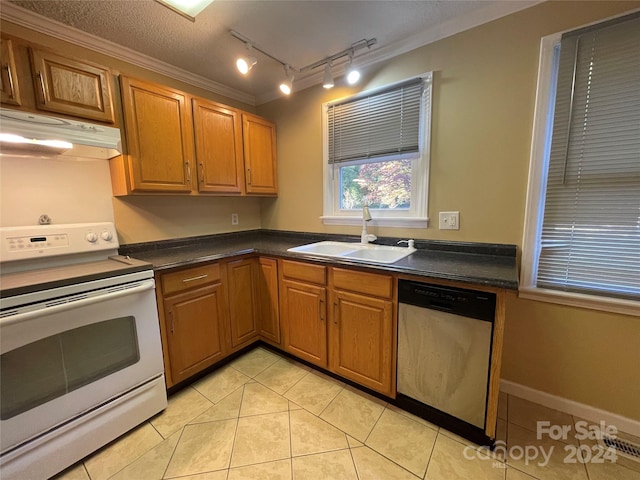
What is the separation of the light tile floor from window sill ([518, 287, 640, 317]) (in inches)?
27.3

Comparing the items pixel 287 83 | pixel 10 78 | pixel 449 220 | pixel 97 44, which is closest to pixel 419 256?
pixel 449 220

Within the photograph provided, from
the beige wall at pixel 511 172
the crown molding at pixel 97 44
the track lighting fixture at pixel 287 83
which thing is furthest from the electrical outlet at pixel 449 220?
the crown molding at pixel 97 44

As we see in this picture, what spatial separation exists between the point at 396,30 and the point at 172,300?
2326 mm

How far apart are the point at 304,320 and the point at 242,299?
57cm

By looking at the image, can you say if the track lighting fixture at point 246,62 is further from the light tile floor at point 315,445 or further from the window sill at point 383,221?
the light tile floor at point 315,445

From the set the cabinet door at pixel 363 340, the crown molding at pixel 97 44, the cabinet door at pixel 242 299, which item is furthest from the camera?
the cabinet door at pixel 242 299

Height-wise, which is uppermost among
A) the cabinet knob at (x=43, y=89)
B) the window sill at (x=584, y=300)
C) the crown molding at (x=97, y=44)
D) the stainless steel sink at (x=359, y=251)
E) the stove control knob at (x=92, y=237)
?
the crown molding at (x=97, y=44)

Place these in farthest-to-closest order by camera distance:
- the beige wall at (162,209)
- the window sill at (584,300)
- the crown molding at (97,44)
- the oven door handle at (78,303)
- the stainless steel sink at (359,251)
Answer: the stainless steel sink at (359,251) → the beige wall at (162,209) → the crown molding at (97,44) → the window sill at (584,300) → the oven door handle at (78,303)

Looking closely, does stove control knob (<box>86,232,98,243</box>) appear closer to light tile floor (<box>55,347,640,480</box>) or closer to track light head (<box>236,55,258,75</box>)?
light tile floor (<box>55,347,640,480</box>)

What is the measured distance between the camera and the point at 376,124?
205 centimetres

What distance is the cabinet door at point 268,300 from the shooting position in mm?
2104

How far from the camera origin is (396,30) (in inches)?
67.8

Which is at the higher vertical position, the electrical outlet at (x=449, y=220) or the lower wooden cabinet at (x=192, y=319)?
the electrical outlet at (x=449, y=220)

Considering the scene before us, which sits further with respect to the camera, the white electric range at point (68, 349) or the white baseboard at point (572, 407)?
the white baseboard at point (572, 407)
